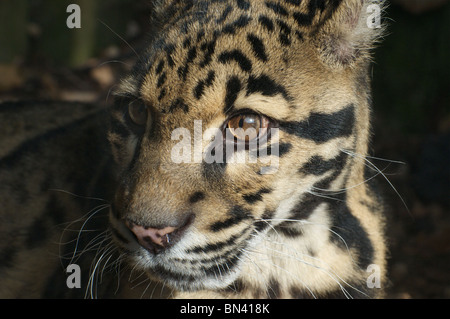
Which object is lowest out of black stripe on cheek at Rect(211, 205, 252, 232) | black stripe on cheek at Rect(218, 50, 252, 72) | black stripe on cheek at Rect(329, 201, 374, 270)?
black stripe on cheek at Rect(329, 201, 374, 270)

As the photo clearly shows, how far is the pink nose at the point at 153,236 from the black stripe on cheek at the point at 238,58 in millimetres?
1085

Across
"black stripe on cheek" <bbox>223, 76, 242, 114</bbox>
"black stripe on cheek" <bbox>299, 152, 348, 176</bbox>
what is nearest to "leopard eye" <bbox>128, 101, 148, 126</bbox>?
"black stripe on cheek" <bbox>223, 76, 242, 114</bbox>

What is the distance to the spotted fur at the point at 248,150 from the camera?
12.6 ft

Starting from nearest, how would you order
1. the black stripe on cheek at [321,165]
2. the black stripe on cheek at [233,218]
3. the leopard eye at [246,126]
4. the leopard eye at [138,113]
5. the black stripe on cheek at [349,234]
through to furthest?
the black stripe on cheek at [233,218] < the leopard eye at [246,126] < the black stripe on cheek at [321,165] < the leopard eye at [138,113] < the black stripe on cheek at [349,234]

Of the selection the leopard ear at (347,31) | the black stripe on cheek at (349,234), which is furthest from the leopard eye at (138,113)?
the black stripe on cheek at (349,234)

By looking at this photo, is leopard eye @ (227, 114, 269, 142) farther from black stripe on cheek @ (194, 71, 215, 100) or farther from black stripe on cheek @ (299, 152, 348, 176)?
black stripe on cheek @ (299, 152, 348, 176)

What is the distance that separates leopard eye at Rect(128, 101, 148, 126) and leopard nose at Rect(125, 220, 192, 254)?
84 centimetres

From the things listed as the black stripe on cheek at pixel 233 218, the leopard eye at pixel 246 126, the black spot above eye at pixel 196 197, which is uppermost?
the leopard eye at pixel 246 126

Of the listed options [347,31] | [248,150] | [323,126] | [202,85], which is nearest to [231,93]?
[202,85]

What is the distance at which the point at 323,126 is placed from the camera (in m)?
4.08

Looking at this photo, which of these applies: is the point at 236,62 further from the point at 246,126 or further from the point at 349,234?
the point at 349,234

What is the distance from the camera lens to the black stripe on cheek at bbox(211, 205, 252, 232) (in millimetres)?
3807

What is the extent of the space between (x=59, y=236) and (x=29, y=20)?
640 cm

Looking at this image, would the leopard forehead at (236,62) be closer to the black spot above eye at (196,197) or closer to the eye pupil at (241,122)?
the eye pupil at (241,122)
